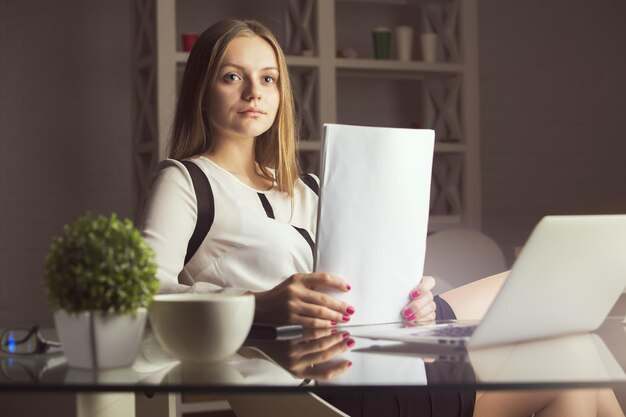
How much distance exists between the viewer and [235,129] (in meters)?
1.92

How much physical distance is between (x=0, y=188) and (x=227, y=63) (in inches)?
115

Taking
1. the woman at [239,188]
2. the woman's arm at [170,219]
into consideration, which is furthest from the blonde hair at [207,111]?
the woman's arm at [170,219]

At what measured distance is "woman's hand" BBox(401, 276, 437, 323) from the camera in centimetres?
146

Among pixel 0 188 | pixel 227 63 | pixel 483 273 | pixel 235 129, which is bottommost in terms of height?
pixel 483 273

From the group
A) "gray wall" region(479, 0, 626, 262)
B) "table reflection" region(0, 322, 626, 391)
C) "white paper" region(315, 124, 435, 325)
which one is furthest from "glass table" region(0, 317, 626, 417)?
"gray wall" region(479, 0, 626, 262)

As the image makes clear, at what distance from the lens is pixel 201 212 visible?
1.83 m

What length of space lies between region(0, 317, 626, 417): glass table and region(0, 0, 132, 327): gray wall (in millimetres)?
3373

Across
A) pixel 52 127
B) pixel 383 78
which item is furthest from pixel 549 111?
pixel 52 127

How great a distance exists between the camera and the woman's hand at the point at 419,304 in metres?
1.46

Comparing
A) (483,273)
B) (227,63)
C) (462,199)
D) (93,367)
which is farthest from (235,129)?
(462,199)

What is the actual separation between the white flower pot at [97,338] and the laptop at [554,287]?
15.7 inches

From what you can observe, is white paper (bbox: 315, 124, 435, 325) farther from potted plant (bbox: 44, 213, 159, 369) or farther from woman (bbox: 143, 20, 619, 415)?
potted plant (bbox: 44, 213, 159, 369)

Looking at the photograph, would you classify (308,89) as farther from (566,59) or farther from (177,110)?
(177,110)

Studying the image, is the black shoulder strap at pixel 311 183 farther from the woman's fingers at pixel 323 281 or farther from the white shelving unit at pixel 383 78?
the white shelving unit at pixel 383 78
